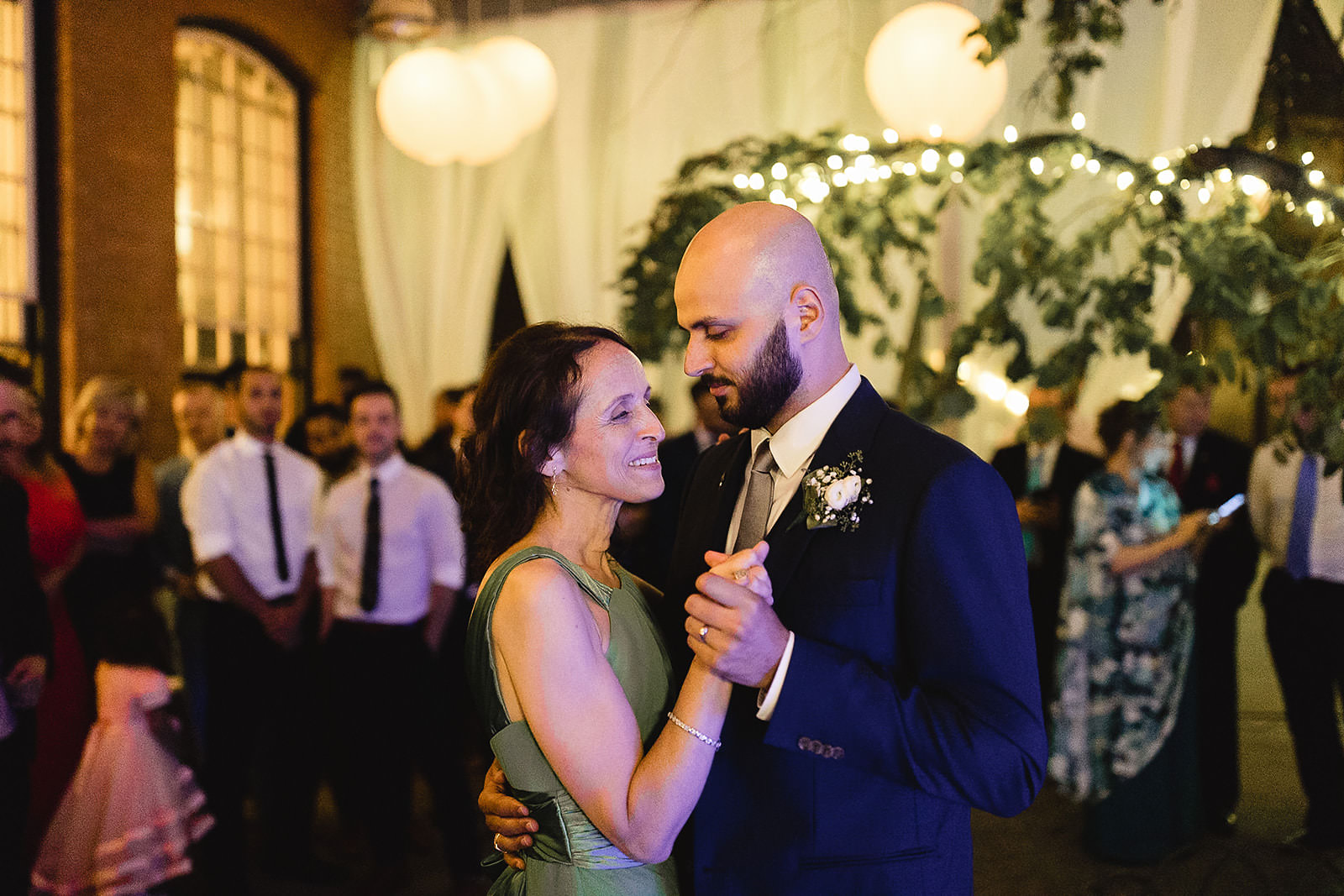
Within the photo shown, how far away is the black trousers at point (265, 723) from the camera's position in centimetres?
357

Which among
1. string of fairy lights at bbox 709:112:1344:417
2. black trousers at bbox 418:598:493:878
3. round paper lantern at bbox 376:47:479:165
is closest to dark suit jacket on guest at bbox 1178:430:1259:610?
string of fairy lights at bbox 709:112:1344:417

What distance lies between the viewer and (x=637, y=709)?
154cm

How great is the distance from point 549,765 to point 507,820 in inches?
6.0

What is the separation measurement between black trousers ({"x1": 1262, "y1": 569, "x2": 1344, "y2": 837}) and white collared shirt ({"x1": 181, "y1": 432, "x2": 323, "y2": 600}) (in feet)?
12.1

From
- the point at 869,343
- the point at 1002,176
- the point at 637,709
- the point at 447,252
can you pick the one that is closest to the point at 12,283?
the point at 447,252

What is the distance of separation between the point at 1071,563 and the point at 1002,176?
1.41 m

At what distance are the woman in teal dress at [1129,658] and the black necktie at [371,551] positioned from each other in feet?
8.06

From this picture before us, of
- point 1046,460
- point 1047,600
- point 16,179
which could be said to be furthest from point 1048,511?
point 16,179

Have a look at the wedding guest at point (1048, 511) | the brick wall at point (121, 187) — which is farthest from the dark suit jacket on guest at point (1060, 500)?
the brick wall at point (121, 187)

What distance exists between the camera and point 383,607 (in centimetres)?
366

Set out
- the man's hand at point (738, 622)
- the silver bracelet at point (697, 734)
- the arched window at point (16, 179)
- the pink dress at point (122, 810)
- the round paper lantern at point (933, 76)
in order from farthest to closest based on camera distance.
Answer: the arched window at point (16, 179) → the round paper lantern at point (933, 76) → the pink dress at point (122, 810) → the silver bracelet at point (697, 734) → the man's hand at point (738, 622)

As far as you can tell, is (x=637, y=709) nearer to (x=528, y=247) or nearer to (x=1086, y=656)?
(x=1086, y=656)

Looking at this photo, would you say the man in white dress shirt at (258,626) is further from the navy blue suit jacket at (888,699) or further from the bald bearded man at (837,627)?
the navy blue suit jacket at (888,699)

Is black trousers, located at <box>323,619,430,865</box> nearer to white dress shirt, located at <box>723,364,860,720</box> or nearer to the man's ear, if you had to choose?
white dress shirt, located at <box>723,364,860,720</box>
